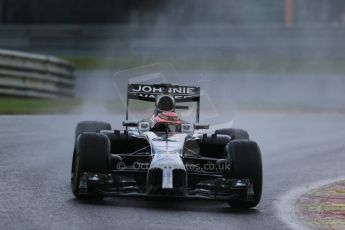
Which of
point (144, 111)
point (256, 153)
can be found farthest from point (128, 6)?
point (256, 153)

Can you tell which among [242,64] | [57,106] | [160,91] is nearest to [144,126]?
[160,91]

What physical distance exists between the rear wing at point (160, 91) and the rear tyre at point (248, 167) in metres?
1.65

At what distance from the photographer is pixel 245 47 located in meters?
29.1

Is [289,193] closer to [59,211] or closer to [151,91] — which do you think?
[151,91]

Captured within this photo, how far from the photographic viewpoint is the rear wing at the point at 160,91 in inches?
470

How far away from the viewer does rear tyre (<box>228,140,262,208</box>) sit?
10.3 m

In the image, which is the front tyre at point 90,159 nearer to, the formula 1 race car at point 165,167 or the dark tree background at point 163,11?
the formula 1 race car at point 165,167

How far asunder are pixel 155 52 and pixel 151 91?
1743 centimetres

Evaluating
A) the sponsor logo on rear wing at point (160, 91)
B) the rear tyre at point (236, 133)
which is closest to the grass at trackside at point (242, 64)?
the rear tyre at point (236, 133)

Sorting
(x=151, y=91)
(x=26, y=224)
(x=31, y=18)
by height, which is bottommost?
(x=26, y=224)

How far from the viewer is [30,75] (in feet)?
72.8

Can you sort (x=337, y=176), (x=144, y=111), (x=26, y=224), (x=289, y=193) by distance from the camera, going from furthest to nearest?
(x=144, y=111), (x=337, y=176), (x=289, y=193), (x=26, y=224)

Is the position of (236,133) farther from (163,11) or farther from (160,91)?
(163,11)

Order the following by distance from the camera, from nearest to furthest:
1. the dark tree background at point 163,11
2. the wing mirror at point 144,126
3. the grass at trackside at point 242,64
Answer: the wing mirror at point 144,126
the grass at trackside at point 242,64
the dark tree background at point 163,11
